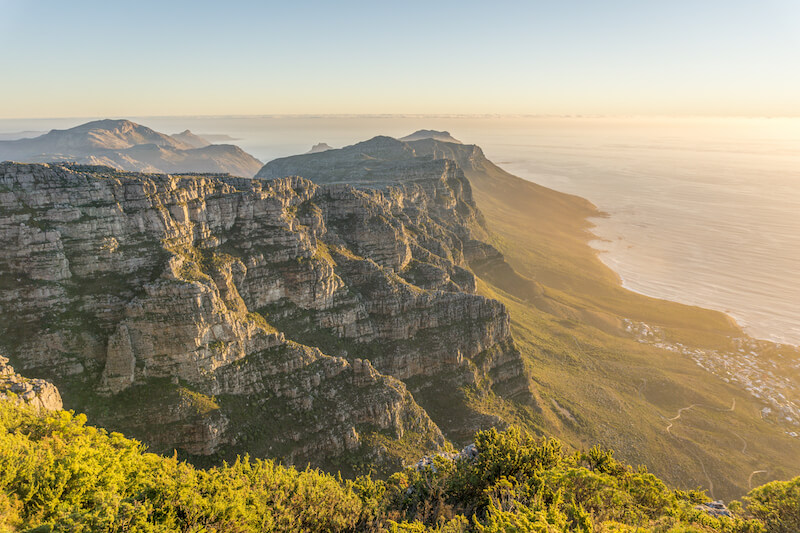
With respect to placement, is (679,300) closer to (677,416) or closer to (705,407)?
(705,407)

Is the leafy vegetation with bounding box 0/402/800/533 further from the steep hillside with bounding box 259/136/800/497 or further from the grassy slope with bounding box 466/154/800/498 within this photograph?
the grassy slope with bounding box 466/154/800/498

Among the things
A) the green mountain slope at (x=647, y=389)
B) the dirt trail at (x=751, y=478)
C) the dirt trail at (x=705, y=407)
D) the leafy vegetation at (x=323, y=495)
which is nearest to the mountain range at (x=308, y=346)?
the dirt trail at (x=751, y=478)

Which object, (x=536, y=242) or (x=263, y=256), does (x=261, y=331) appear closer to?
(x=263, y=256)

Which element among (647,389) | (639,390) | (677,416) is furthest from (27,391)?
(647,389)

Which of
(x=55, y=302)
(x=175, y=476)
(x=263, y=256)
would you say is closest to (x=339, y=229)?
(x=263, y=256)

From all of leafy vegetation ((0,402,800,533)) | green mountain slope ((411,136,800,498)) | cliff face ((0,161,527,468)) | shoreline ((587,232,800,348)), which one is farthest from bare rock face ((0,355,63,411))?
shoreline ((587,232,800,348))
